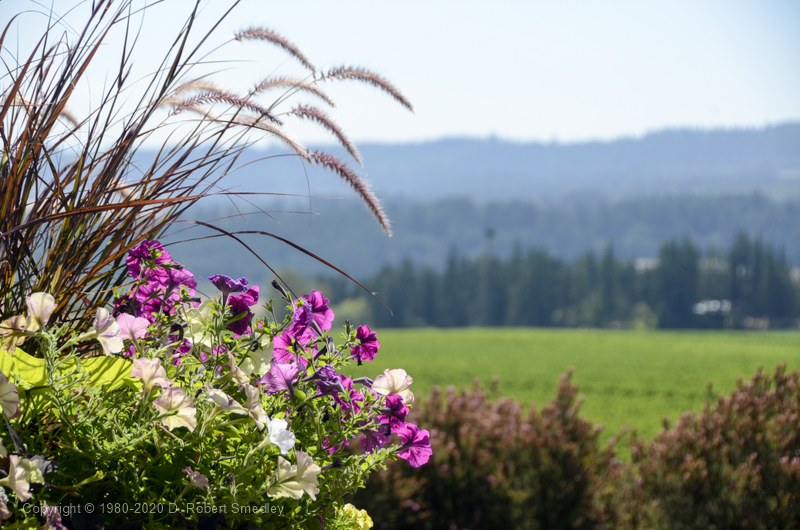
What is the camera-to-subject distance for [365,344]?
141cm

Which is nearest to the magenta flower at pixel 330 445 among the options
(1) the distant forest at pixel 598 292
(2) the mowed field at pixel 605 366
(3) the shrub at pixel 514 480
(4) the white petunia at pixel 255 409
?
(4) the white petunia at pixel 255 409

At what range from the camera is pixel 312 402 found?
3.88 ft

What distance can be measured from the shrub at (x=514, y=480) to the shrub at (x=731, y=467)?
0.35m

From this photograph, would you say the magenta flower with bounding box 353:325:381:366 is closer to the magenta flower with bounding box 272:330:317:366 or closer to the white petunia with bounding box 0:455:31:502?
the magenta flower with bounding box 272:330:317:366

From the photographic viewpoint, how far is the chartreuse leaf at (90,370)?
3.59 ft

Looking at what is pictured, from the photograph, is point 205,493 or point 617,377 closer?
point 205,493

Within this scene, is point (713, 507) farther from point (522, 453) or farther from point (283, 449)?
point (283, 449)

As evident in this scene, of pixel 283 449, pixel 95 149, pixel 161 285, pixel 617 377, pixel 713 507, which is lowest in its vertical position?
pixel 617 377

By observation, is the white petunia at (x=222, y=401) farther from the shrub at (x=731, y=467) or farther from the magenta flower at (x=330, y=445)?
the shrub at (x=731, y=467)

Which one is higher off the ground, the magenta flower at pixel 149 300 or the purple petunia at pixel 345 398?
the magenta flower at pixel 149 300

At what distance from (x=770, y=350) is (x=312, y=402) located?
4950cm

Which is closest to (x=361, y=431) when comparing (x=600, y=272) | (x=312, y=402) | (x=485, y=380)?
(x=312, y=402)

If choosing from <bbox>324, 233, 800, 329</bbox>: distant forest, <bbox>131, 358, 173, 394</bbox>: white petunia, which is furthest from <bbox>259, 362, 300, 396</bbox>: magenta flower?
<bbox>324, 233, 800, 329</bbox>: distant forest

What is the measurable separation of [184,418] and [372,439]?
1.56ft
